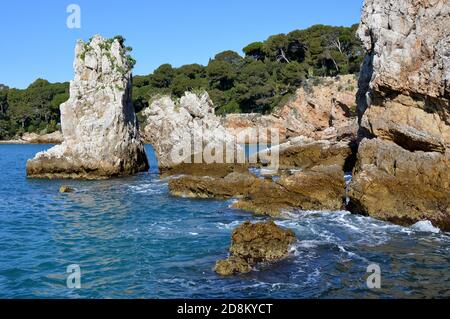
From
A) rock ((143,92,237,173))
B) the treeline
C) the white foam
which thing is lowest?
the white foam

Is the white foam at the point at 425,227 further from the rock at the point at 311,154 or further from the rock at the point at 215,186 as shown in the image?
the rock at the point at 311,154

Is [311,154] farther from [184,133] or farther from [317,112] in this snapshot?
[317,112]

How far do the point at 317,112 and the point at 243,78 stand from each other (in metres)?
30.2

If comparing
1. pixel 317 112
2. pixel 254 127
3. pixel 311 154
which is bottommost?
pixel 311 154

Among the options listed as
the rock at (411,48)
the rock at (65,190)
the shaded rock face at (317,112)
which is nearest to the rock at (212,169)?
the rock at (65,190)

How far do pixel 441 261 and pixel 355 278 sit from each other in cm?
313

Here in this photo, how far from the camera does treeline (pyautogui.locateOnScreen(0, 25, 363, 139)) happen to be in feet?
272

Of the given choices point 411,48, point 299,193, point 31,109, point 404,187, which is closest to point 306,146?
point 299,193

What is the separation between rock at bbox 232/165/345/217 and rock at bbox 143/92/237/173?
978 centimetres

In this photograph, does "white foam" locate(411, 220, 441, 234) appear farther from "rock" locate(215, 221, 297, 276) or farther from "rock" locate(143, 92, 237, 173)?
"rock" locate(143, 92, 237, 173)

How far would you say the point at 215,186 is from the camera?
2659cm

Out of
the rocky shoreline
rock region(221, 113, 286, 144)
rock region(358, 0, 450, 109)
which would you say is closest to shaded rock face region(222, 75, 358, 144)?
rock region(221, 113, 286, 144)

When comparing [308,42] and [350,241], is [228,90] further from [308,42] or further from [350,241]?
[350,241]
